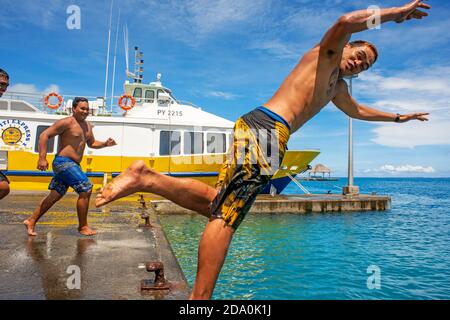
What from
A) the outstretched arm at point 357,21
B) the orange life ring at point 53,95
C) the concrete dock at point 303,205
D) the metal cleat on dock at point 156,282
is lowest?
the concrete dock at point 303,205

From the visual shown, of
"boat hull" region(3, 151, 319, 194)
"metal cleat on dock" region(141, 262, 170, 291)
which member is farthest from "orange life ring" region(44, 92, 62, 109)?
"metal cleat on dock" region(141, 262, 170, 291)

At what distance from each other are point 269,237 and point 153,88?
36.9 feet

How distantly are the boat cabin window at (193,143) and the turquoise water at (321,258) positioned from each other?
3.15 metres

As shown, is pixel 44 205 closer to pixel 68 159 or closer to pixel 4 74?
pixel 68 159

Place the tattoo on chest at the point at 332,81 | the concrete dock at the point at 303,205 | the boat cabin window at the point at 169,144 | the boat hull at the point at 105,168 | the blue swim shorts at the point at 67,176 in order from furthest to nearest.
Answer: the boat cabin window at the point at 169,144 → the boat hull at the point at 105,168 → the concrete dock at the point at 303,205 → the blue swim shorts at the point at 67,176 → the tattoo on chest at the point at 332,81

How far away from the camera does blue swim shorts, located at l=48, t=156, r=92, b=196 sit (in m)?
4.77

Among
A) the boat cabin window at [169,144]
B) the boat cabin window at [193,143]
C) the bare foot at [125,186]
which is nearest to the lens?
the bare foot at [125,186]

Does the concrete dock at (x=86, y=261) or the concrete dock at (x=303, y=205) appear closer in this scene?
the concrete dock at (x=86, y=261)

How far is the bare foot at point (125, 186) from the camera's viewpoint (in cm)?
223

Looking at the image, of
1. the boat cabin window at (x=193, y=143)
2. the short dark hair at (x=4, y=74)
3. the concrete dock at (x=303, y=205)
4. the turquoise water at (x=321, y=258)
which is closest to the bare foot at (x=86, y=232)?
the turquoise water at (x=321, y=258)

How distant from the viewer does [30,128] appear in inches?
582

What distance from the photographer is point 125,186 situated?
224 centimetres

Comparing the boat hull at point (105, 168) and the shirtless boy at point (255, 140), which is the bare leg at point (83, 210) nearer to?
the shirtless boy at point (255, 140)
